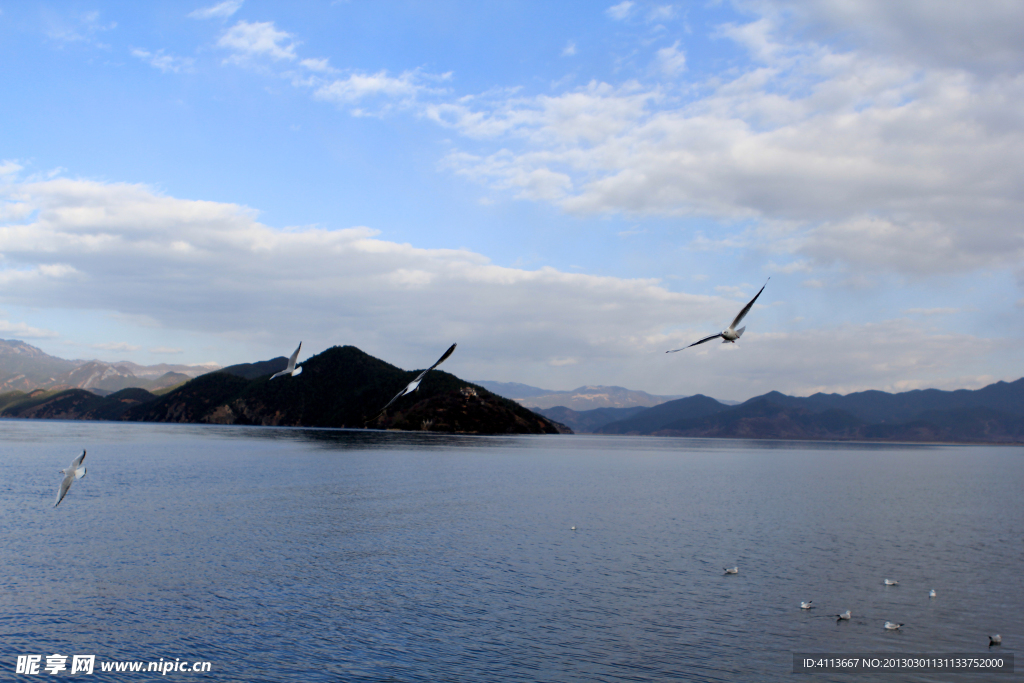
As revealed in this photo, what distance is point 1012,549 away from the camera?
48312mm

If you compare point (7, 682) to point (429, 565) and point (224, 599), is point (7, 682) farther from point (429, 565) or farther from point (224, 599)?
point (429, 565)

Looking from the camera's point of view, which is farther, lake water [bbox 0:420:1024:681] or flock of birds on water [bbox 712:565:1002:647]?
flock of birds on water [bbox 712:565:1002:647]

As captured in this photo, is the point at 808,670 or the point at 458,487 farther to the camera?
the point at 458,487

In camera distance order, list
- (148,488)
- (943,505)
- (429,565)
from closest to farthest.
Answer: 1. (429,565)
2. (148,488)
3. (943,505)

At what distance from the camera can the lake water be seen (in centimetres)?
2372

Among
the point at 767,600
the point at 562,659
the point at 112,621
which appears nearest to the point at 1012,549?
the point at 767,600

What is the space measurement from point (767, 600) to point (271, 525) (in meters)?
37.3

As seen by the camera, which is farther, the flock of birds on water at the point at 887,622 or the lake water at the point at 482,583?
the flock of birds on water at the point at 887,622

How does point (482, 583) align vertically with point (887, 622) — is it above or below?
below

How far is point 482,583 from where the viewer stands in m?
33.8

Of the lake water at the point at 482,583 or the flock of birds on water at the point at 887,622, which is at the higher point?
the flock of birds on water at the point at 887,622

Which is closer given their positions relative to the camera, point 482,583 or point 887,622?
point 887,622

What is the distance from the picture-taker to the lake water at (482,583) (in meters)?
23.7

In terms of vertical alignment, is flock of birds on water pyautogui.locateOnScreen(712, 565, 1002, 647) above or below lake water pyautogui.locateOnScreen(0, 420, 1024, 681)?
above
